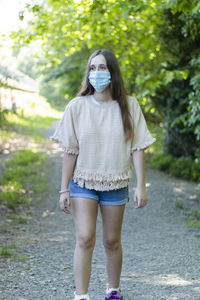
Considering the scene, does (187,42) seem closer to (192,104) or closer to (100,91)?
(192,104)

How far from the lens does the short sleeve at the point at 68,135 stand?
326 cm

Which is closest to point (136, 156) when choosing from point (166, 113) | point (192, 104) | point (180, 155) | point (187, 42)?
point (192, 104)

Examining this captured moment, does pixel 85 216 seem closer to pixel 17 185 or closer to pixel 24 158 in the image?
pixel 17 185

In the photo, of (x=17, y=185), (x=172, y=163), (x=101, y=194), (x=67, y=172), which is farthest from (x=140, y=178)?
(x=172, y=163)

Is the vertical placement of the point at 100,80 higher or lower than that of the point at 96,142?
higher

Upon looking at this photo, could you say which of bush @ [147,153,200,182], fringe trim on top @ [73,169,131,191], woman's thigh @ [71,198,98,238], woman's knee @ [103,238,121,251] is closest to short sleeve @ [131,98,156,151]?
fringe trim on top @ [73,169,131,191]

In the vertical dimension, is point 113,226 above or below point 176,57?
below

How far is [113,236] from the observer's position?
337cm

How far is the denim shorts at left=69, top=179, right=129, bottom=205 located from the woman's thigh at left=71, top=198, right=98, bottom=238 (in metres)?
0.04

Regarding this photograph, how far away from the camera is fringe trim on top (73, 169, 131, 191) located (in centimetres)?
321

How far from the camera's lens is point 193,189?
11.5m

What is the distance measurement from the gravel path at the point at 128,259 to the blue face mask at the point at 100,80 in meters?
1.92

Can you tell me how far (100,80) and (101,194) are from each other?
863 mm

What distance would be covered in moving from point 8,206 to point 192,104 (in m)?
3.91
